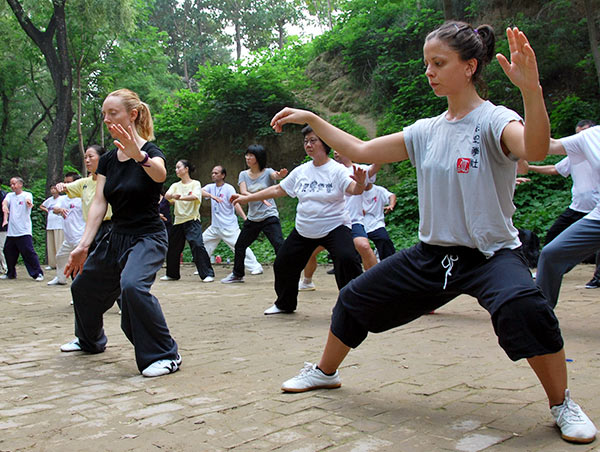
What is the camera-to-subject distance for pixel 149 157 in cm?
449

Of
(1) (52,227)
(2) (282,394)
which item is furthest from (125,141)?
(1) (52,227)

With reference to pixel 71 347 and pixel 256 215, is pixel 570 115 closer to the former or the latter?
pixel 256 215

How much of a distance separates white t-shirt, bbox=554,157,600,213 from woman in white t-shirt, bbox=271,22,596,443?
517 centimetres

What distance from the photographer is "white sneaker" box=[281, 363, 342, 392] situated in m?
3.63

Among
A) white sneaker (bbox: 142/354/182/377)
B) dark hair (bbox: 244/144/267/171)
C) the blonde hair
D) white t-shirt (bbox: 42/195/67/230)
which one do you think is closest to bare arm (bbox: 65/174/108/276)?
the blonde hair

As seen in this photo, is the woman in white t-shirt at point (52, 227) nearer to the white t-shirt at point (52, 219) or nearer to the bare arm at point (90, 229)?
the white t-shirt at point (52, 219)

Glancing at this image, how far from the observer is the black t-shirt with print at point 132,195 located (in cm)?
455

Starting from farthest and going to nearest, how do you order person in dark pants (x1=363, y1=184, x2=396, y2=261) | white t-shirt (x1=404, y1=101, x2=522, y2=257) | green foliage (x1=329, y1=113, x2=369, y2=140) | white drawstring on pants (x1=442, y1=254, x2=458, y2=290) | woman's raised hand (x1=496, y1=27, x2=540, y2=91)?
green foliage (x1=329, y1=113, x2=369, y2=140), person in dark pants (x1=363, y1=184, x2=396, y2=261), white drawstring on pants (x1=442, y1=254, x2=458, y2=290), white t-shirt (x1=404, y1=101, x2=522, y2=257), woman's raised hand (x1=496, y1=27, x2=540, y2=91)

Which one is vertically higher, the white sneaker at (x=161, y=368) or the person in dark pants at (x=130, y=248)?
the person in dark pants at (x=130, y=248)

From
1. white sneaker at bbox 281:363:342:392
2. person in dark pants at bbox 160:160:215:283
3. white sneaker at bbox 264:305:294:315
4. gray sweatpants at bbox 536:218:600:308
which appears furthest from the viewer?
→ person in dark pants at bbox 160:160:215:283

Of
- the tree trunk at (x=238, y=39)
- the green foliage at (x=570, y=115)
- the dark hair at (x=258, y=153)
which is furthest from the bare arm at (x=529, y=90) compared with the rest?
the tree trunk at (x=238, y=39)

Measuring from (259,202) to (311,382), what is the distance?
6.53m

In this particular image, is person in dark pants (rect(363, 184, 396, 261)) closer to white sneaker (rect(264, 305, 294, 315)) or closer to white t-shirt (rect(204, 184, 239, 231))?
white sneaker (rect(264, 305, 294, 315))

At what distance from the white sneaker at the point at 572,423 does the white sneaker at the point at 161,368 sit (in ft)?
8.30
